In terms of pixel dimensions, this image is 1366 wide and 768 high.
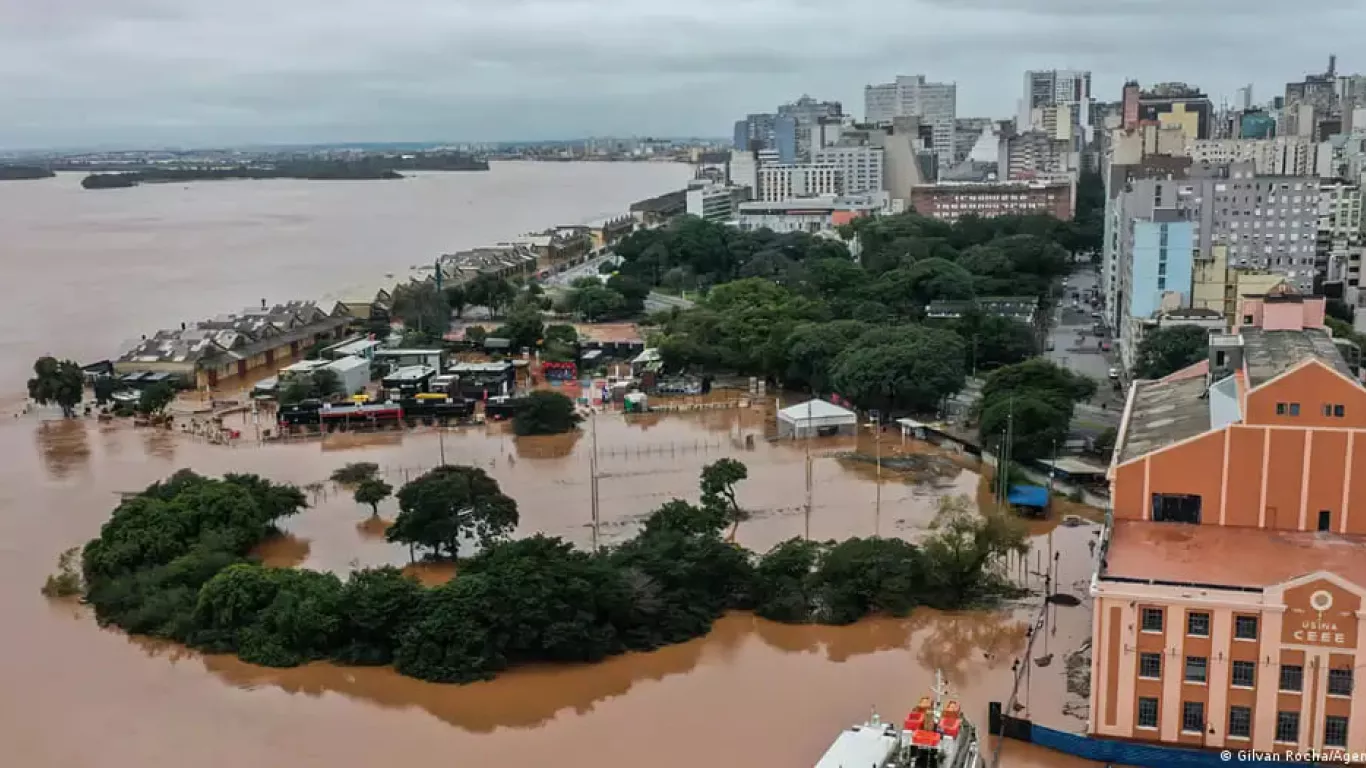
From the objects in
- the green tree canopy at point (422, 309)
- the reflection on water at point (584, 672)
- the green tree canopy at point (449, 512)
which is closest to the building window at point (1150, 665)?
the reflection on water at point (584, 672)

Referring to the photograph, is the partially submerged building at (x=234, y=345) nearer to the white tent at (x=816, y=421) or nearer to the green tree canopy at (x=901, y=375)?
the white tent at (x=816, y=421)

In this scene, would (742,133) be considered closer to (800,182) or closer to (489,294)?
(800,182)

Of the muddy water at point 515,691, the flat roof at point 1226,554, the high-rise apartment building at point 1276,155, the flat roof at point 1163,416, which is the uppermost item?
the high-rise apartment building at point 1276,155

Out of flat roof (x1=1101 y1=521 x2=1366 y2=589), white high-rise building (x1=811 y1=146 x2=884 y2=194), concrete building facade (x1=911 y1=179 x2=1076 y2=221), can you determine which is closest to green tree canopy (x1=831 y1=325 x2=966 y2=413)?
flat roof (x1=1101 y1=521 x2=1366 y2=589)

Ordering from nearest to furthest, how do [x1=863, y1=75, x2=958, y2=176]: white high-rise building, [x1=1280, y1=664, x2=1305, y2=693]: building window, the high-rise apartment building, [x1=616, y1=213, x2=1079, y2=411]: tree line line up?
1. [x1=1280, y1=664, x2=1305, y2=693]: building window
2. [x1=616, y1=213, x2=1079, y2=411]: tree line
3. the high-rise apartment building
4. [x1=863, y1=75, x2=958, y2=176]: white high-rise building

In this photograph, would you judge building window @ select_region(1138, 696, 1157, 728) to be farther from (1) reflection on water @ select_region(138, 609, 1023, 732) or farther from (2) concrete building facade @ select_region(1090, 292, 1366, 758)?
(1) reflection on water @ select_region(138, 609, 1023, 732)
